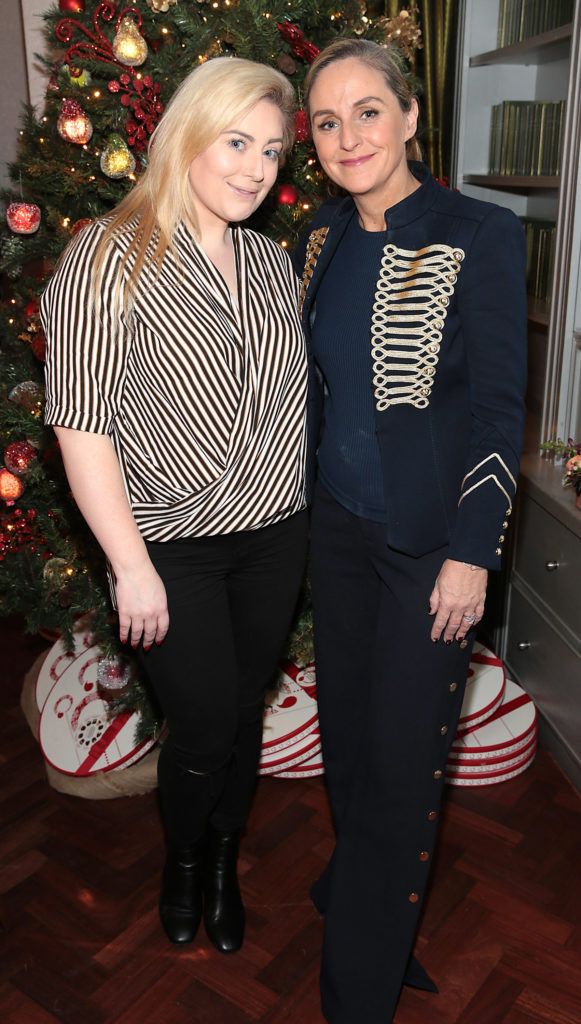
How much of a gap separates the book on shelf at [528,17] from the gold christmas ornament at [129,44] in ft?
4.32

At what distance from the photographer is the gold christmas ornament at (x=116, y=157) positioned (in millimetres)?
1970

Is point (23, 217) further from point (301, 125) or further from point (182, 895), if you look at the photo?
point (182, 895)

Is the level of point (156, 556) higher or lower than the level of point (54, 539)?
higher

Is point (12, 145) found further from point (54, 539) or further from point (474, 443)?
→ point (474, 443)

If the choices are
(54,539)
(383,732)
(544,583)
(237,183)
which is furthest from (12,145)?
(383,732)

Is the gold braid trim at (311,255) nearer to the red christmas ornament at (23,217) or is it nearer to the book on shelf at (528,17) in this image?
the red christmas ornament at (23,217)

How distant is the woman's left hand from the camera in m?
1.41

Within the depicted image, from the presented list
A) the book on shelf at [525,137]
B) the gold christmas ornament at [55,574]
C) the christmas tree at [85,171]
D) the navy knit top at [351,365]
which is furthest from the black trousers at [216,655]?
the book on shelf at [525,137]

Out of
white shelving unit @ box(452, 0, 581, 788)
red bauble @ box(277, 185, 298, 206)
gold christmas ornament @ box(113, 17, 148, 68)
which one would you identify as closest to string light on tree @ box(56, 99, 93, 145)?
gold christmas ornament @ box(113, 17, 148, 68)

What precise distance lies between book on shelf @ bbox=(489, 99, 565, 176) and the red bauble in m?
0.99

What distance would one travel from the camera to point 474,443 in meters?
1.41

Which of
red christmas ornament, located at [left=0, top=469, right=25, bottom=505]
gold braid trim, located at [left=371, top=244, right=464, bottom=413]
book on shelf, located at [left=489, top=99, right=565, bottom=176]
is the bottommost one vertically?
red christmas ornament, located at [left=0, top=469, right=25, bottom=505]

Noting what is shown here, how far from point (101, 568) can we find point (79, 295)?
106cm

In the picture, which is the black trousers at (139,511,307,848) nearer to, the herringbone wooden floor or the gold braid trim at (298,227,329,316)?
the herringbone wooden floor
